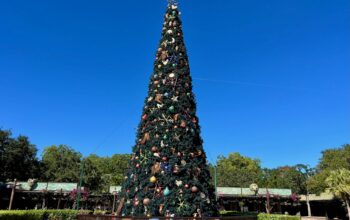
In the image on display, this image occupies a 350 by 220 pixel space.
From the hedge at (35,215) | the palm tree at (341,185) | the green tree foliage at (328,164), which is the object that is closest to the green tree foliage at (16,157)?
the hedge at (35,215)

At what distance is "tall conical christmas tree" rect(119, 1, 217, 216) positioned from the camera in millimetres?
7871

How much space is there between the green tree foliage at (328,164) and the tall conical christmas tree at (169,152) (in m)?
34.7

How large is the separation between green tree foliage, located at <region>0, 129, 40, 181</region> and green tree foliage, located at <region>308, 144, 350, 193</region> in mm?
37974

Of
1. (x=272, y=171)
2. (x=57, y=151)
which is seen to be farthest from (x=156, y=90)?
(x=272, y=171)

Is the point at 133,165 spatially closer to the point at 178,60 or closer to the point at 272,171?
the point at 178,60

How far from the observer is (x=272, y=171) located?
59625mm

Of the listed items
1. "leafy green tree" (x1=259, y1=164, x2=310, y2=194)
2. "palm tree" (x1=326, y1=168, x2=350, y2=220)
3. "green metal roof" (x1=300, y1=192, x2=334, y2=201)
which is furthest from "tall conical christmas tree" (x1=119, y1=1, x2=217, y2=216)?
"leafy green tree" (x1=259, y1=164, x2=310, y2=194)

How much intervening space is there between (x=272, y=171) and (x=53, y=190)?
43.9 meters

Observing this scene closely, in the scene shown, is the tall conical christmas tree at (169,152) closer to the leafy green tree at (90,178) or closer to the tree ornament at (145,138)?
the tree ornament at (145,138)

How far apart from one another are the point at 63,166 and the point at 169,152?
42.7 meters

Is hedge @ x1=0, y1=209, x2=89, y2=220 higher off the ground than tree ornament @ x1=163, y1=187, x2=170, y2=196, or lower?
lower

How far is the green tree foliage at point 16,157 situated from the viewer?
36312mm

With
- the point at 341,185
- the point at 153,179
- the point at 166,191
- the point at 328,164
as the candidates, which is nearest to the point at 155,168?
the point at 153,179

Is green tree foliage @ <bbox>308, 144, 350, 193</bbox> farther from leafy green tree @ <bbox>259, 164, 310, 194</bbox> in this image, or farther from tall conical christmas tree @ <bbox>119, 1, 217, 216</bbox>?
tall conical christmas tree @ <bbox>119, 1, 217, 216</bbox>
